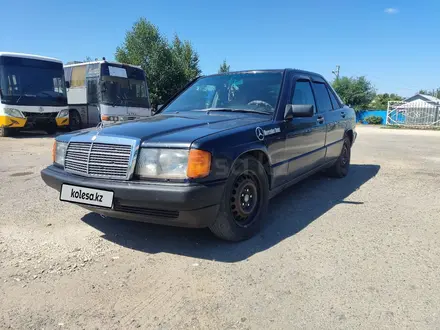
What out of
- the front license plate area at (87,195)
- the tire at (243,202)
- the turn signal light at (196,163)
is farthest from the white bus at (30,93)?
the turn signal light at (196,163)

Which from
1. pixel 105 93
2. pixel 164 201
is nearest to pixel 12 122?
pixel 105 93

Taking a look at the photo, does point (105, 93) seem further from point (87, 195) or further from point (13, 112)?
point (87, 195)

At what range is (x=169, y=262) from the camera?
2873mm

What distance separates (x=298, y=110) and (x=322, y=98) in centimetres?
169

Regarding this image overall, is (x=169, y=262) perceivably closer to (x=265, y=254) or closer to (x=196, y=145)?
(x=265, y=254)

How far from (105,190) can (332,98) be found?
412cm

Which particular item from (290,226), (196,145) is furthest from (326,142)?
(196,145)

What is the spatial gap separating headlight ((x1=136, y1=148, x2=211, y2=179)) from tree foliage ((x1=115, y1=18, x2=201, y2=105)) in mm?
24255

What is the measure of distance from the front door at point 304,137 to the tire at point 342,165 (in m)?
1.05

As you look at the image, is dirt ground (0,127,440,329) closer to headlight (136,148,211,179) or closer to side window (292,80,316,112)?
headlight (136,148,211,179)

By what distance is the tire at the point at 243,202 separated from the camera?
9.75 ft

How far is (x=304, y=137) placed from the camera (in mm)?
4207

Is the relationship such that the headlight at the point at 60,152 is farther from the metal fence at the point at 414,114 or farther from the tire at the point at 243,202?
the metal fence at the point at 414,114

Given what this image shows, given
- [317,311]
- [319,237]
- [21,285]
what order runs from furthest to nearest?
1. [319,237]
2. [21,285]
3. [317,311]
